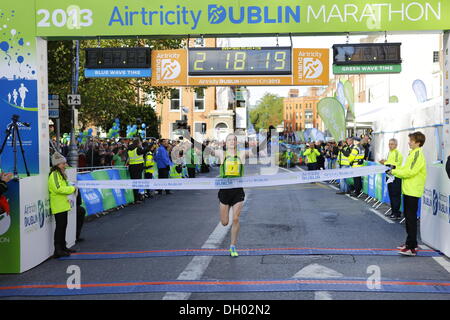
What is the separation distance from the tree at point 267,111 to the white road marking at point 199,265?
433 feet

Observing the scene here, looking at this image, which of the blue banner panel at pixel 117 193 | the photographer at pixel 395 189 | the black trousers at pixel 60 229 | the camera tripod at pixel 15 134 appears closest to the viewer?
the black trousers at pixel 60 229

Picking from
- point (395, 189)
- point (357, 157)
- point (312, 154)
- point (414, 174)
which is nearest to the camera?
point (414, 174)

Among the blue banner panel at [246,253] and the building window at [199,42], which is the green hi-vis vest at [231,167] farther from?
the building window at [199,42]

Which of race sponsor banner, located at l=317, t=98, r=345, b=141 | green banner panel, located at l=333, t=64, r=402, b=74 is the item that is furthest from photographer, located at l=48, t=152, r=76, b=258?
race sponsor banner, located at l=317, t=98, r=345, b=141

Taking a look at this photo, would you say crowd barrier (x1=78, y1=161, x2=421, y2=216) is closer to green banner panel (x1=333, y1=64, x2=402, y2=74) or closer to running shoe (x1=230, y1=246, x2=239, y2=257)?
green banner panel (x1=333, y1=64, x2=402, y2=74)

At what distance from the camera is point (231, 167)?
8.57 meters

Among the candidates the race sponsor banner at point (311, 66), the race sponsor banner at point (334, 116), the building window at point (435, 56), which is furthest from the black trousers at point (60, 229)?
the building window at point (435, 56)

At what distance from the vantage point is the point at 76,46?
20672 mm

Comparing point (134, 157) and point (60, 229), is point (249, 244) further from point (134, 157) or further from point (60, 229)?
point (134, 157)

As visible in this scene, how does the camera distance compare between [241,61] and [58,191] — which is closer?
[58,191]

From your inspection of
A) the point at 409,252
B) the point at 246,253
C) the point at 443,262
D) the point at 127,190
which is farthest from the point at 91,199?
the point at 443,262

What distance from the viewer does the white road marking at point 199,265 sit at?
6.15 meters

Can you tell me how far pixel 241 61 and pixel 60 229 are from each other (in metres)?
4.27
